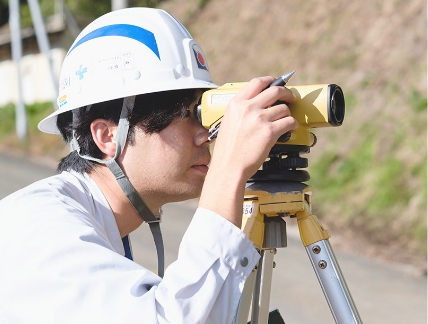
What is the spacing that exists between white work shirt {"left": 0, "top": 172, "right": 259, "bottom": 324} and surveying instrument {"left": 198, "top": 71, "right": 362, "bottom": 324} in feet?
0.84

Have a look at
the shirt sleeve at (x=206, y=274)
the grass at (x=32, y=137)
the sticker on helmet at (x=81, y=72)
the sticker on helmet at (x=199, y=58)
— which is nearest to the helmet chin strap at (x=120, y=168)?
the sticker on helmet at (x=81, y=72)

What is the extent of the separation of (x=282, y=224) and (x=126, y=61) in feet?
2.31

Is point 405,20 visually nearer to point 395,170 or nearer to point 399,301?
point 395,170

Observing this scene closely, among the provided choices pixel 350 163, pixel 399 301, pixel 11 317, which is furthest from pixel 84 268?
pixel 350 163

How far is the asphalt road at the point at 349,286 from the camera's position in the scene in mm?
5445

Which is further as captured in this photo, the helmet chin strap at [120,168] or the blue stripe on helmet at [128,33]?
the blue stripe on helmet at [128,33]

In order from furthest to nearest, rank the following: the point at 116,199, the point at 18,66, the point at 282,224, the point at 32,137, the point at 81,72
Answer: the point at 18,66 → the point at 32,137 → the point at 81,72 → the point at 116,199 → the point at 282,224

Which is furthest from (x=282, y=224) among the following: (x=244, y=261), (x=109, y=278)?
(x=109, y=278)

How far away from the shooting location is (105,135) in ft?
6.66

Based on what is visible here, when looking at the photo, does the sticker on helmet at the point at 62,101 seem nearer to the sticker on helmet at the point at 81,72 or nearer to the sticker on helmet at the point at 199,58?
the sticker on helmet at the point at 81,72

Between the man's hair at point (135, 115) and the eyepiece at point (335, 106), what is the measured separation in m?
0.47

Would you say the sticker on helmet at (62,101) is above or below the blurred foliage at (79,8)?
below

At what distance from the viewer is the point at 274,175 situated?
179cm

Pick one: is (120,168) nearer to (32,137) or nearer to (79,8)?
(32,137)
